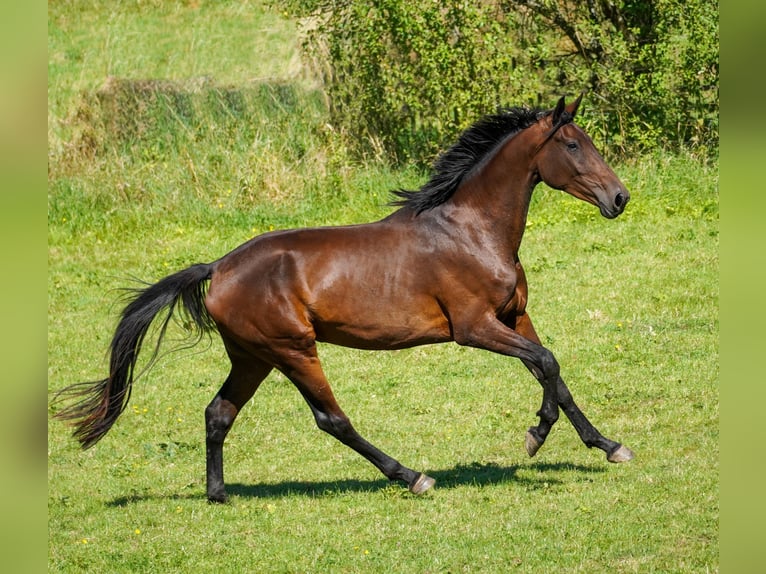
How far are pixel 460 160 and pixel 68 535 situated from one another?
3.49 meters

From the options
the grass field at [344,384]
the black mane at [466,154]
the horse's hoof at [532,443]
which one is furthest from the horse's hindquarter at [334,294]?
the grass field at [344,384]

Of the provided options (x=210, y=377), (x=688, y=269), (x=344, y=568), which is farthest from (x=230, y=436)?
(x=688, y=269)

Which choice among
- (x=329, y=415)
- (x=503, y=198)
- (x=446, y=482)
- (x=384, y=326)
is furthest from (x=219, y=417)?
(x=503, y=198)

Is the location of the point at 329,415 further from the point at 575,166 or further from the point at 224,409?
the point at 575,166

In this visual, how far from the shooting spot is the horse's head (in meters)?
6.43

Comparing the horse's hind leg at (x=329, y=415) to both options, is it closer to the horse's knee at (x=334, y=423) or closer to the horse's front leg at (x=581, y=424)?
the horse's knee at (x=334, y=423)

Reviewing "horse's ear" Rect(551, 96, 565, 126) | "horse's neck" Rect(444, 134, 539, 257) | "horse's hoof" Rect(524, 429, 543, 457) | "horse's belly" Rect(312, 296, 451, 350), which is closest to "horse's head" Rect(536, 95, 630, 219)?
"horse's ear" Rect(551, 96, 565, 126)

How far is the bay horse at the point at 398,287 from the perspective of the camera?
6.54 meters

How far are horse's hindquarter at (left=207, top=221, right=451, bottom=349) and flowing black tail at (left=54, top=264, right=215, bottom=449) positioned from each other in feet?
0.76

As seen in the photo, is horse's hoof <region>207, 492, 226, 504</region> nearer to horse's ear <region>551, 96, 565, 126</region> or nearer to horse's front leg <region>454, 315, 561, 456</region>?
horse's front leg <region>454, 315, 561, 456</region>

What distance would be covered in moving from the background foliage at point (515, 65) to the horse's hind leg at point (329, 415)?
847 centimetres
